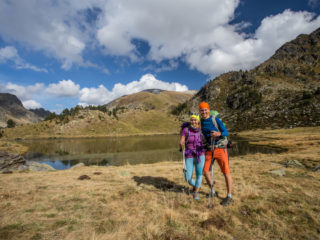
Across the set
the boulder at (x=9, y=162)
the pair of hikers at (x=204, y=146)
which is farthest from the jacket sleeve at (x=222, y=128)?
the boulder at (x=9, y=162)

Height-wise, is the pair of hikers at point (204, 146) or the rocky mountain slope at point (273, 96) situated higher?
the rocky mountain slope at point (273, 96)

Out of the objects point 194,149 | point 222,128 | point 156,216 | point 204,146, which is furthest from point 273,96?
point 156,216

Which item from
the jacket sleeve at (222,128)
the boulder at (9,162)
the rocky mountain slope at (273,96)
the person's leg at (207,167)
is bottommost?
the boulder at (9,162)

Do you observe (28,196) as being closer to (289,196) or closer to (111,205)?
(111,205)

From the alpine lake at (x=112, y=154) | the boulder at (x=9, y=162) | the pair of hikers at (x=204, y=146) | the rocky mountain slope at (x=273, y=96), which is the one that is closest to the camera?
the pair of hikers at (x=204, y=146)

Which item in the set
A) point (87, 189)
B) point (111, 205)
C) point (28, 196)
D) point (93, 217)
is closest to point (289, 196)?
point (111, 205)

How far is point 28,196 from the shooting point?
24.1ft

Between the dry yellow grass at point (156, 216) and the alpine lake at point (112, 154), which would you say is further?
the alpine lake at point (112, 154)

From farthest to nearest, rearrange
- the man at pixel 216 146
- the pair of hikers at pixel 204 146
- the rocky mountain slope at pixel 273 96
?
1. the rocky mountain slope at pixel 273 96
2. the pair of hikers at pixel 204 146
3. the man at pixel 216 146

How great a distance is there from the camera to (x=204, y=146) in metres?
6.91

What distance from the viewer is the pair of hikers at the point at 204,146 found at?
654 centimetres

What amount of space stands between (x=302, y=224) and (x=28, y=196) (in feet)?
35.2

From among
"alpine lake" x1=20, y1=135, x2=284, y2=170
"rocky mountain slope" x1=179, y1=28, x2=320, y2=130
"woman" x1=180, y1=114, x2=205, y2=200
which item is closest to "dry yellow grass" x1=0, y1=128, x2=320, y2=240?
"woman" x1=180, y1=114, x2=205, y2=200

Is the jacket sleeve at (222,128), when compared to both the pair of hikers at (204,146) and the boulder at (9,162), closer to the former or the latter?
the pair of hikers at (204,146)
